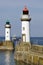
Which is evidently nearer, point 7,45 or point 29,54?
point 29,54

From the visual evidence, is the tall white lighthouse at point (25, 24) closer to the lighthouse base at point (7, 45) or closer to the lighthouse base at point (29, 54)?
the lighthouse base at point (29, 54)

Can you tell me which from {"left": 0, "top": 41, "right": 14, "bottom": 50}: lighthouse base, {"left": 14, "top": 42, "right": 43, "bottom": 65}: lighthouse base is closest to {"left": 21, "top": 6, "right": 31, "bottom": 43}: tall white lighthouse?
{"left": 14, "top": 42, "right": 43, "bottom": 65}: lighthouse base

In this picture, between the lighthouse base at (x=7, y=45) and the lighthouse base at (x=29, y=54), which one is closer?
the lighthouse base at (x=29, y=54)

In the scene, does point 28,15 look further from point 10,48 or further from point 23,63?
point 10,48

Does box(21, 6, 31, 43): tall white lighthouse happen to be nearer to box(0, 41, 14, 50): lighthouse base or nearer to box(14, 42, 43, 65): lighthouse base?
box(14, 42, 43, 65): lighthouse base

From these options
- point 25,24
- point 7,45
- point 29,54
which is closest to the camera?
point 29,54

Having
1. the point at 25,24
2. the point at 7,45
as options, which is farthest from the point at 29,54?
the point at 7,45

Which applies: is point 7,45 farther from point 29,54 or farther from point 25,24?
point 29,54

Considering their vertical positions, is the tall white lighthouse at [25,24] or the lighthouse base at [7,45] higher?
the tall white lighthouse at [25,24]

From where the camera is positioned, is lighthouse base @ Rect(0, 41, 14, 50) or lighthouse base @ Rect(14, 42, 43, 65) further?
lighthouse base @ Rect(0, 41, 14, 50)

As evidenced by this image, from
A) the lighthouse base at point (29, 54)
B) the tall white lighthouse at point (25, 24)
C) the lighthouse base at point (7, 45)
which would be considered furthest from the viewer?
the lighthouse base at point (7, 45)

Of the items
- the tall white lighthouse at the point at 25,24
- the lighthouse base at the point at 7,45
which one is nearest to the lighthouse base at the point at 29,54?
the tall white lighthouse at the point at 25,24

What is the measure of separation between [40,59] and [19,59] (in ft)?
35.9

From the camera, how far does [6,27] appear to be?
74.0 metres
